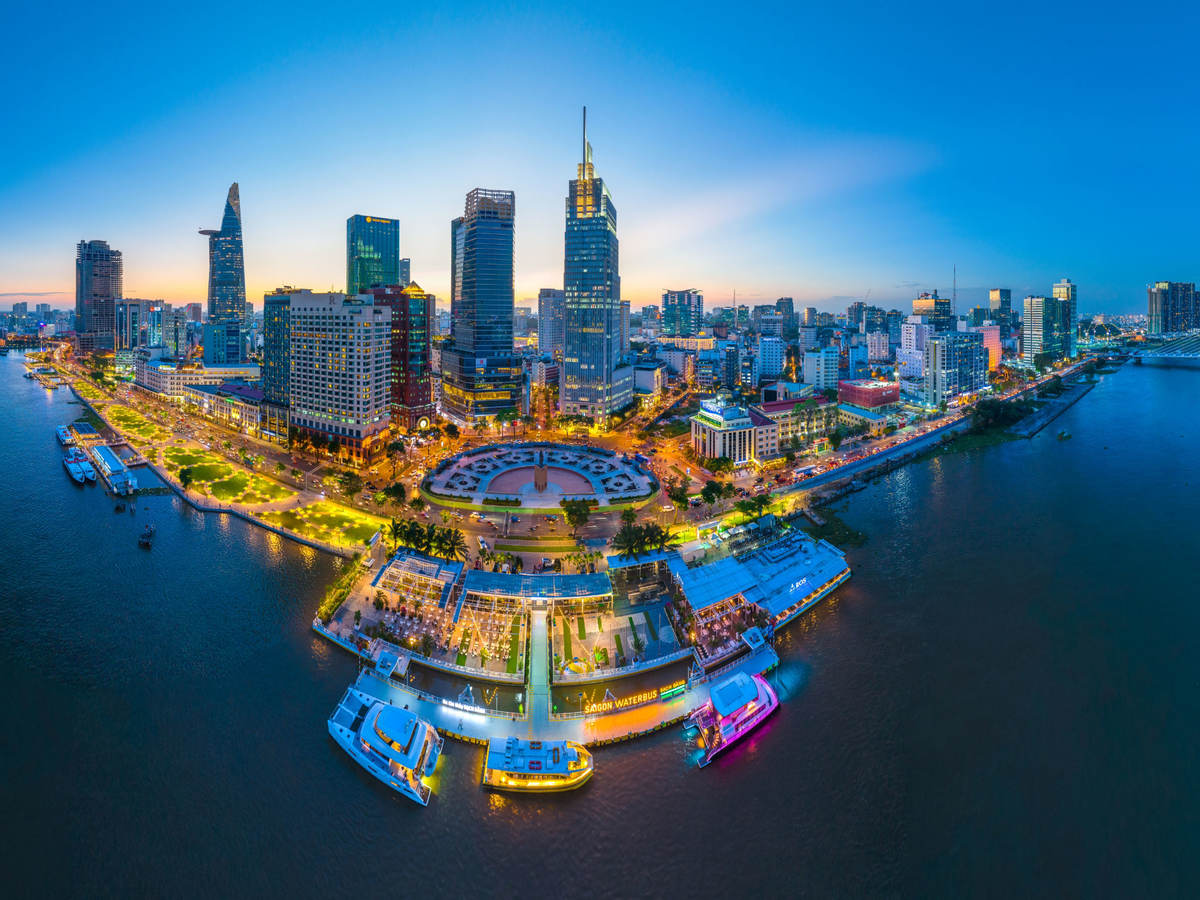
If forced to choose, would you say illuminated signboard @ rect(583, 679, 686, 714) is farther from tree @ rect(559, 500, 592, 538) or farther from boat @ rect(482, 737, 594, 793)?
tree @ rect(559, 500, 592, 538)

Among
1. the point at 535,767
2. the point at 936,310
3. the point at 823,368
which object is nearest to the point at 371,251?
the point at 823,368

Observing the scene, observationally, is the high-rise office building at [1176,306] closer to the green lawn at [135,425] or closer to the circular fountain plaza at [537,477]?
the circular fountain plaza at [537,477]

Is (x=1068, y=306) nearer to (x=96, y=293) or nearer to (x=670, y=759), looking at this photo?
(x=670, y=759)

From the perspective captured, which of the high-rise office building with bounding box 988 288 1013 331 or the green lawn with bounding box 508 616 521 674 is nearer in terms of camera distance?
the green lawn with bounding box 508 616 521 674

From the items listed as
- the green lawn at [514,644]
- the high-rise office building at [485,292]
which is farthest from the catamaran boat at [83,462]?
the green lawn at [514,644]

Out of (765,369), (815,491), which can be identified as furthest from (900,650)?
(765,369)

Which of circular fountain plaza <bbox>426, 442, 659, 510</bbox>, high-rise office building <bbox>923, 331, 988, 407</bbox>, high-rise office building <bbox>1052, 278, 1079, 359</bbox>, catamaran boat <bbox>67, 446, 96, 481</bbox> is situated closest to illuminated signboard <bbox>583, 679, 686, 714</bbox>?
circular fountain plaza <bbox>426, 442, 659, 510</bbox>
